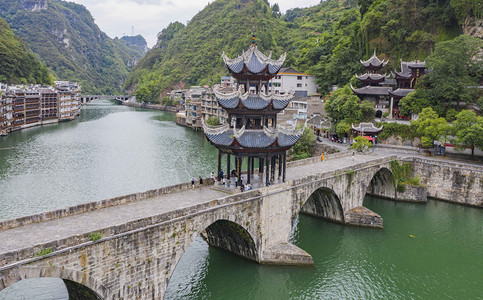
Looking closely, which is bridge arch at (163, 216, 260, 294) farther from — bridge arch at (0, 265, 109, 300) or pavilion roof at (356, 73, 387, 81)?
pavilion roof at (356, 73, 387, 81)

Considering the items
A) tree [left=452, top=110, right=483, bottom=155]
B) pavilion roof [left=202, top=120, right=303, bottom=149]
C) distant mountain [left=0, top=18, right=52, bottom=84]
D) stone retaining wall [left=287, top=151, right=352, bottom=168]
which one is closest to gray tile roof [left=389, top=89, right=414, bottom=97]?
tree [left=452, top=110, right=483, bottom=155]

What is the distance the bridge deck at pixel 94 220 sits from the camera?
60.1 ft

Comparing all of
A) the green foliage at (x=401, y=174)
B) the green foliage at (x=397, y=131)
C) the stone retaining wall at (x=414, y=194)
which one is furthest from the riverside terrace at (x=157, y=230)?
the green foliage at (x=397, y=131)

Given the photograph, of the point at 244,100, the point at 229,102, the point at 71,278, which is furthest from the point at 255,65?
the point at 71,278

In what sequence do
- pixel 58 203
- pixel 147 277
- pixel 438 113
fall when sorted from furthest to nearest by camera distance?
A: 1. pixel 438 113
2. pixel 58 203
3. pixel 147 277

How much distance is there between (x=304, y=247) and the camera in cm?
3291

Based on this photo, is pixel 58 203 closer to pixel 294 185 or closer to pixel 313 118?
pixel 294 185

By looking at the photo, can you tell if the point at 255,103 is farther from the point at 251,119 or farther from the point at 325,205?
the point at 325,205

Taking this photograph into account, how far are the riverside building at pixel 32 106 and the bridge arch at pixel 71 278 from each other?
74748 mm

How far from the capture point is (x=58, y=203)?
4094 cm

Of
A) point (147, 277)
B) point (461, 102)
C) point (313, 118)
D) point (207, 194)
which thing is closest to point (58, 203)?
point (207, 194)

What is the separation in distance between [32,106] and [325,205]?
8999 cm

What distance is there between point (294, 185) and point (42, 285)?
18697 millimetres

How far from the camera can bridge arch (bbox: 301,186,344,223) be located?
3669 cm
